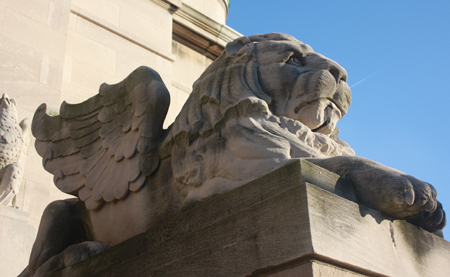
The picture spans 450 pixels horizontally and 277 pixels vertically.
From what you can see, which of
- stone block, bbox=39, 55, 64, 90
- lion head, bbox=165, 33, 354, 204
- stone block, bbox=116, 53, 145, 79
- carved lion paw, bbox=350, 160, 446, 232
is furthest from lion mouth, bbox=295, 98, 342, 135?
stone block, bbox=116, 53, 145, 79

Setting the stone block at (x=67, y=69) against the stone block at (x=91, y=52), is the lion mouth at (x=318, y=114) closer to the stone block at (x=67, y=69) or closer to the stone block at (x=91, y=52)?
the stone block at (x=67, y=69)

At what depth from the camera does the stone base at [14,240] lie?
4.78 m

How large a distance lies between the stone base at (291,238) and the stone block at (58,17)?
16.9 feet

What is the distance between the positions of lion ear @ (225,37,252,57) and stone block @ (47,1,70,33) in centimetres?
433

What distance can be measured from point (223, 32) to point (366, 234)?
8.16m

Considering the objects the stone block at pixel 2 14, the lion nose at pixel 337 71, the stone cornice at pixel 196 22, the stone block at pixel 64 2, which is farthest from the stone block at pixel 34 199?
the stone cornice at pixel 196 22

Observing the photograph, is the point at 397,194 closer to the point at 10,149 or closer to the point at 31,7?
the point at 10,149

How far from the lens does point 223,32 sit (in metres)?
10.4

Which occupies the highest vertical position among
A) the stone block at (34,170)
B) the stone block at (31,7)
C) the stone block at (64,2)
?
the stone block at (64,2)

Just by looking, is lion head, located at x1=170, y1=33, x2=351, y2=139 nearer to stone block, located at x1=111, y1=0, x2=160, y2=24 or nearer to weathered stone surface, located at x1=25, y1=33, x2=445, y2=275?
weathered stone surface, located at x1=25, y1=33, x2=445, y2=275

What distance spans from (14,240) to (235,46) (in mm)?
2742

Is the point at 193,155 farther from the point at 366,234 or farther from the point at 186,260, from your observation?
the point at 366,234

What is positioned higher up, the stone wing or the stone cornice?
the stone cornice

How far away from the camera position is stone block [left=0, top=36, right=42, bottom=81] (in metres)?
6.76
